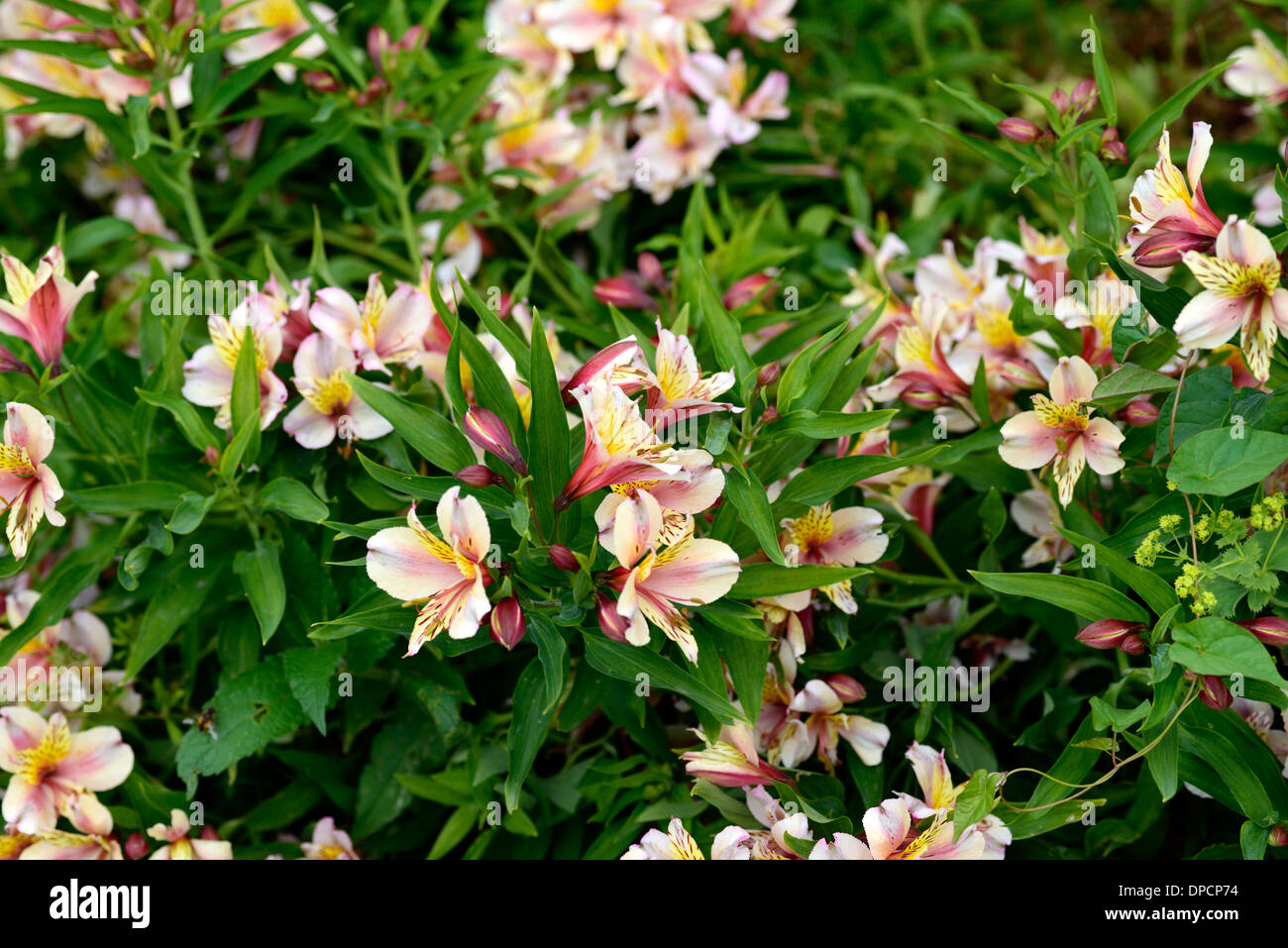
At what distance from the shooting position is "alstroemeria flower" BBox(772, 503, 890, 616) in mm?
1281

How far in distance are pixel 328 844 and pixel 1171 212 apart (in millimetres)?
1247

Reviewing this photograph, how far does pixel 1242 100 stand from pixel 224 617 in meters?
2.41

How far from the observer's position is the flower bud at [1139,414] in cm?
124

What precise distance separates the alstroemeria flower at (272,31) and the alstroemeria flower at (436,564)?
45.1 inches

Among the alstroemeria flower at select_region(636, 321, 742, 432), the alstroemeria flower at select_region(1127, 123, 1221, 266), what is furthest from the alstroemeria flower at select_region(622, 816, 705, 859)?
the alstroemeria flower at select_region(1127, 123, 1221, 266)

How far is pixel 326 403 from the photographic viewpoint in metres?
1.32

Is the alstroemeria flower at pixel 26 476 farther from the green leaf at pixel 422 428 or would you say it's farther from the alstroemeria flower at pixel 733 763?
the alstroemeria flower at pixel 733 763

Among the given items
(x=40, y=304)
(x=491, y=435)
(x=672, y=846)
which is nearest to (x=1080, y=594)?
(x=672, y=846)

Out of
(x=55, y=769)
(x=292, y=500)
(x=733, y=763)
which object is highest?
(x=292, y=500)

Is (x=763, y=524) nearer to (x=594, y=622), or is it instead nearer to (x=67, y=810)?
(x=594, y=622)

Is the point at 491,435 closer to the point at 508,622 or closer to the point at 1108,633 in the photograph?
the point at 508,622

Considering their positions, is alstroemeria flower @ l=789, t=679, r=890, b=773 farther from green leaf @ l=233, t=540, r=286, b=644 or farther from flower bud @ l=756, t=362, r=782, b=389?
green leaf @ l=233, t=540, r=286, b=644

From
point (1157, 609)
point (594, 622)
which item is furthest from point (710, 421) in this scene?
point (1157, 609)
